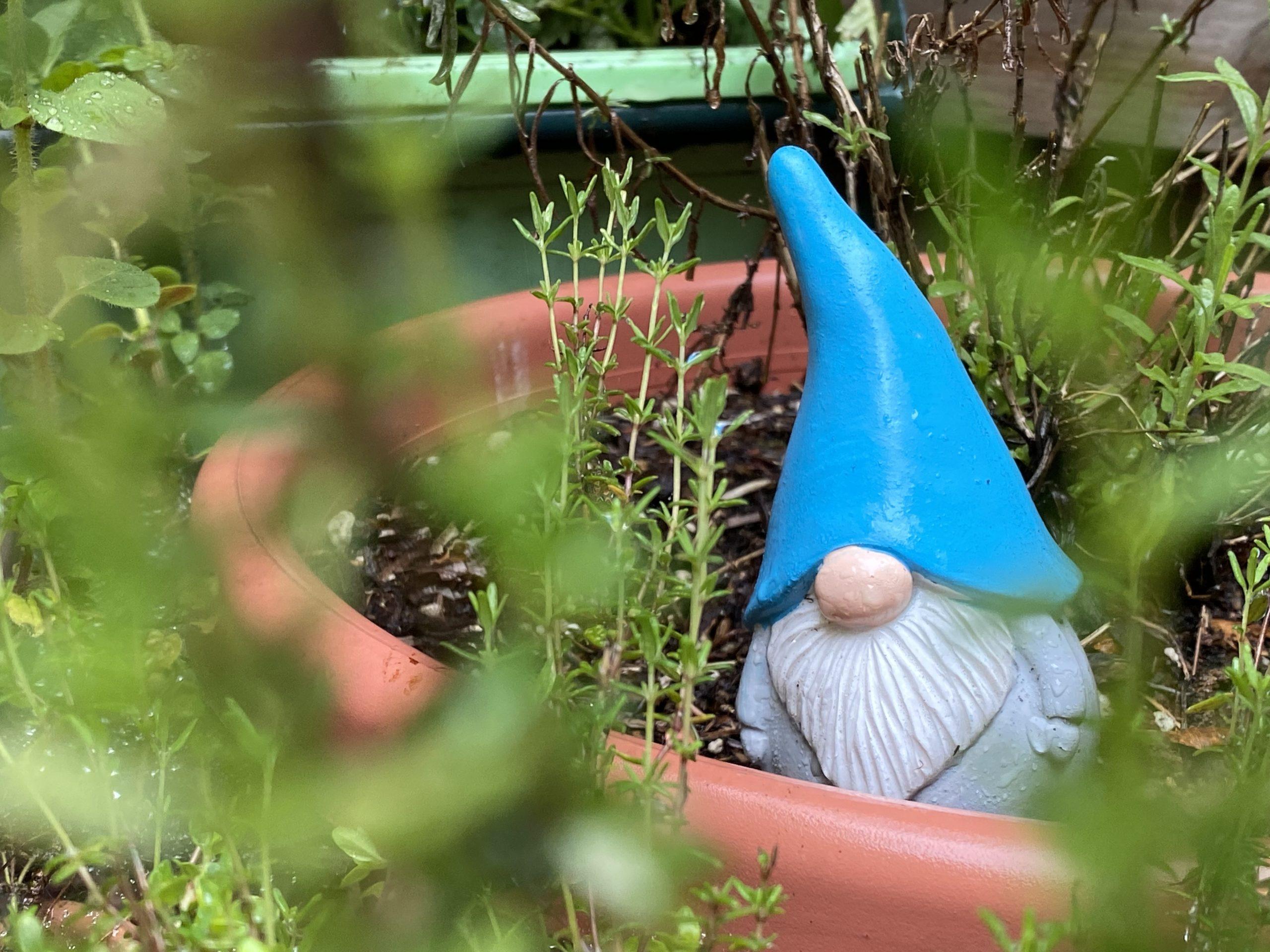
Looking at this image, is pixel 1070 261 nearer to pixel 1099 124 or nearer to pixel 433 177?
pixel 1099 124

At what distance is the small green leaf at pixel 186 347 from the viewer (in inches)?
41.6

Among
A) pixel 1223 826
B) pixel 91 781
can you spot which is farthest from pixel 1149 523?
pixel 91 781

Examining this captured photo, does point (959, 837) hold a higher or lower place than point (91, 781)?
lower

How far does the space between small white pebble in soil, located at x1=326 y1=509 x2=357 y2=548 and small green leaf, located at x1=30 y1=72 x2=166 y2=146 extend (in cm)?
36

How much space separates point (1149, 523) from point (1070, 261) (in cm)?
45

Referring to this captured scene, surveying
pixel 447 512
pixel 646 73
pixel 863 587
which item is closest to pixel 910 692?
pixel 863 587

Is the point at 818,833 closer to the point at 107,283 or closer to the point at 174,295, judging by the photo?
the point at 107,283

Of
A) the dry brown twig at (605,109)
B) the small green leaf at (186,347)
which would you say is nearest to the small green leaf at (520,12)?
the dry brown twig at (605,109)

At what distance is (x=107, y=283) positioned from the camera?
0.73 m

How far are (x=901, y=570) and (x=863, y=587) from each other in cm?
3

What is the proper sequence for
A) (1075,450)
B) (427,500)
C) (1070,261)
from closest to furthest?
(427,500)
(1070,261)
(1075,450)

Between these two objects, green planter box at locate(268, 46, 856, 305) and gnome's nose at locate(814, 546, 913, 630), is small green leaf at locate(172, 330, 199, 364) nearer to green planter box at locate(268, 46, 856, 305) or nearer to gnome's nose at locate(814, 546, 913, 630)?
green planter box at locate(268, 46, 856, 305)

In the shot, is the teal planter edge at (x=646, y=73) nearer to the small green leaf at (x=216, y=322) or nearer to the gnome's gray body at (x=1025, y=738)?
the small green leaf at (x=216, y=322)

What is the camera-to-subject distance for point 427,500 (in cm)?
31
